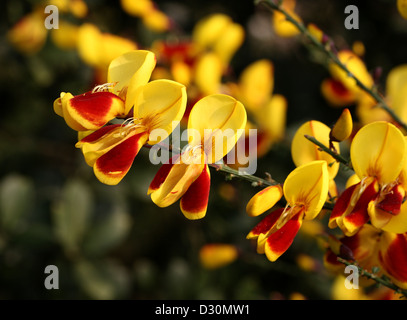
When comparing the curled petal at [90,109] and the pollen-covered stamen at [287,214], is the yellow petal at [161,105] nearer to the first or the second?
the curled petal at [90,109]

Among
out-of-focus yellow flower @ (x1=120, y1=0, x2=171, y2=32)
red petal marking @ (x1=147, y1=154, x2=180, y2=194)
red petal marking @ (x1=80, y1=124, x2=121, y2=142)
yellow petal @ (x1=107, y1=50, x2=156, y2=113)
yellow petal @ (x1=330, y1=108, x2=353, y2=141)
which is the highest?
out-of-focus yellow flower @ (x1=120, y1=0, x2=171, y2=32)

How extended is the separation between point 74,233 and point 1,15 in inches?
21.1

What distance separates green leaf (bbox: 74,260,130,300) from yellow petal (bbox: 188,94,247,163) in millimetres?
636

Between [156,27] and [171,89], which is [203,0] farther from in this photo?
[171,89]

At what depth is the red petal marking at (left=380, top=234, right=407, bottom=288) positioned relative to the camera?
489 mm

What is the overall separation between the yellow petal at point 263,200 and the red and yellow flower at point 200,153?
0.14 ft

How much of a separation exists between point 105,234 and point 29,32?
1.43 ft

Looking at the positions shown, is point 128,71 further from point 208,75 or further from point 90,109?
point 208,75

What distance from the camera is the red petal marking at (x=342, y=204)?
1.48 feet

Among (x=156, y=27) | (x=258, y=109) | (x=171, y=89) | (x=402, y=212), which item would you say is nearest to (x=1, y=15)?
(x=156, y=27)

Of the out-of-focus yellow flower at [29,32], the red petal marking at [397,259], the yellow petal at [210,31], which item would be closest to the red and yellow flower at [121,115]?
the red petal marking at [397,259]

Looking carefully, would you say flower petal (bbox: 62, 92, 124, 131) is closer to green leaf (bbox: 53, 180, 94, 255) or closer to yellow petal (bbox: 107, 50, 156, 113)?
yellow petal (bbox: 107, 50, 156, 113)

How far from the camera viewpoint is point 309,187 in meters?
0.46

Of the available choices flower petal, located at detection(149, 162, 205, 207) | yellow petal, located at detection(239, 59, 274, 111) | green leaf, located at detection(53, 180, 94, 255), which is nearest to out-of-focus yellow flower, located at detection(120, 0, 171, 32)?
yellow petal, located at detection(239, 59, 274, 111)
